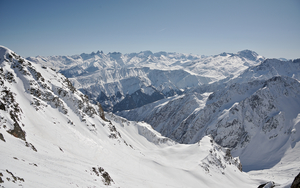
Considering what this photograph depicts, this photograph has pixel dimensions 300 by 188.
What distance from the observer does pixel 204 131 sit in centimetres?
17138

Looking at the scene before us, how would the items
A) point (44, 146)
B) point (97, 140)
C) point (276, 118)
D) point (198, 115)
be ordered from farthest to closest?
point (198, 115) → point (276, 118) → point (97, 140) → point (44, 146)

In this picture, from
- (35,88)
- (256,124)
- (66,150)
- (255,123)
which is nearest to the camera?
(66,150)

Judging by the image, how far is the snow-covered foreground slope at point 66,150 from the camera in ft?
68.8

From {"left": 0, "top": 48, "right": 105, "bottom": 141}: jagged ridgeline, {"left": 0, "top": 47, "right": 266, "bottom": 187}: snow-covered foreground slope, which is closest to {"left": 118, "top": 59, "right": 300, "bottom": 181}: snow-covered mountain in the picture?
{"left": 0, "top": 47, "right": 266, "bottom": 187}: snow-covered foreground slope

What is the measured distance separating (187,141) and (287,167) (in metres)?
82.9

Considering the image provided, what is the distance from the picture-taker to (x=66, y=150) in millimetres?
35969

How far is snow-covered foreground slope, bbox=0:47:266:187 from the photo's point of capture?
21.0 m

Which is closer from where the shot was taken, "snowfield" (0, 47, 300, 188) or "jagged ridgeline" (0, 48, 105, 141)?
"snowfield" (0, 47, 300, 188)

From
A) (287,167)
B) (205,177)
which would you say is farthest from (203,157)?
(287,167)

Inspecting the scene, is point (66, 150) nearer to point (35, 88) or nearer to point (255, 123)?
point (35, 88)

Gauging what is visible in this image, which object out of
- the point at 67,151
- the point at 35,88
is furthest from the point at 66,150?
the point at 35,88

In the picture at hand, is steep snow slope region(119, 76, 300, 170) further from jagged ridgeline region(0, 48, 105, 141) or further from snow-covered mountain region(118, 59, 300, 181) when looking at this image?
jagged ridgeline region(0, 48, 105, 141)

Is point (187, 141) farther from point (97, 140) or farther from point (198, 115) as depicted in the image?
point (97, 140)

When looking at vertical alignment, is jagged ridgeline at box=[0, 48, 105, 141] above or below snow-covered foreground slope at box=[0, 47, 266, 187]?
above
